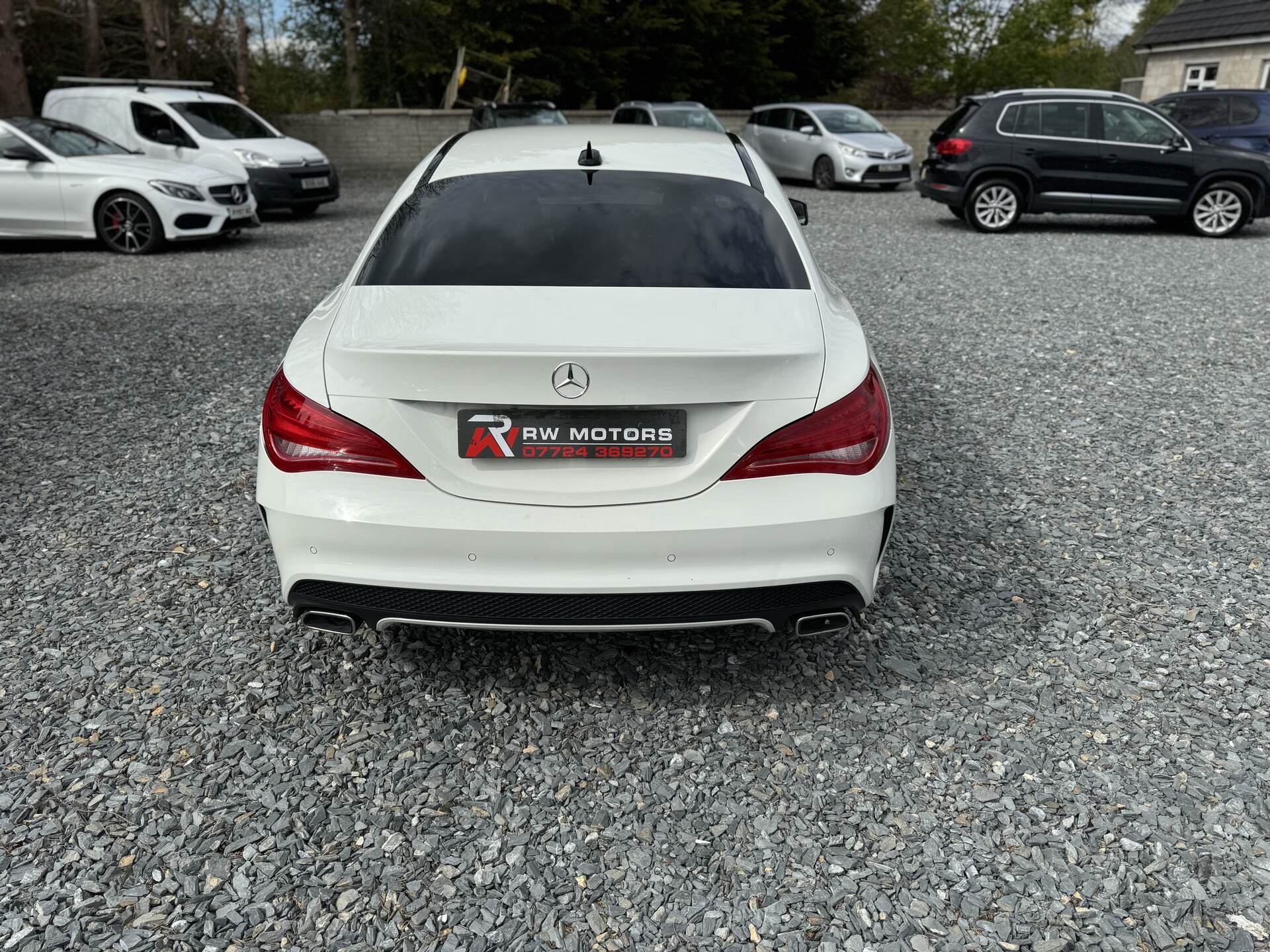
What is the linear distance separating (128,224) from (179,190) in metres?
0.68

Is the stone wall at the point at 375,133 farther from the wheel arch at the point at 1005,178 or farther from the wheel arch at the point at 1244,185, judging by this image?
the wheel arch at the point at 1244,185

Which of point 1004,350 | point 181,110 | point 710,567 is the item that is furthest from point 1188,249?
point 181,110

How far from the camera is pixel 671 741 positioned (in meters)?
2.96

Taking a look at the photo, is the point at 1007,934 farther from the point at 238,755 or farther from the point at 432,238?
the point at 432,238

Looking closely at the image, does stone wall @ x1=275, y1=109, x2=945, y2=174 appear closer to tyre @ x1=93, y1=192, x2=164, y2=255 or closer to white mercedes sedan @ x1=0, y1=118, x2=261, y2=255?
white mercedes sedan @ x1=0, y1=118, x2=261, y2=255

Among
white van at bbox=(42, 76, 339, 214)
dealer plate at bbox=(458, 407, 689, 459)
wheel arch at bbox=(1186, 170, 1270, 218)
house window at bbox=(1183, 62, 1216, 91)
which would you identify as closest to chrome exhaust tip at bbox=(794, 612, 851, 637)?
dealer plate at bbox=(458, 407, 689, 459)

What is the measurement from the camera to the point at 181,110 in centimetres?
1454

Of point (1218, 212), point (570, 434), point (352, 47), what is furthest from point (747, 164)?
point (352, 47)

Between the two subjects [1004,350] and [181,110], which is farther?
[181,110]

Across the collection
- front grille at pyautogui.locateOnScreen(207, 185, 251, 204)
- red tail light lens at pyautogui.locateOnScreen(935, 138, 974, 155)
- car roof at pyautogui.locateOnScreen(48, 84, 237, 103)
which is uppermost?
car roof at pyautogui.locateOnScreen(48, 84, 237, 103)

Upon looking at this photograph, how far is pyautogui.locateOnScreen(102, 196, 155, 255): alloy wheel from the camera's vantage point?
1151cm

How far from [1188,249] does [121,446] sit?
1183 cm

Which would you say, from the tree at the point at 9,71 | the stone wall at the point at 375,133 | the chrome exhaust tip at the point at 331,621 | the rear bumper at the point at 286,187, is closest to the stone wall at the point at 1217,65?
the stone wall at the point at 375,133

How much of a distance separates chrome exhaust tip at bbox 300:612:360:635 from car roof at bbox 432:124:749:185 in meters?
1.76
